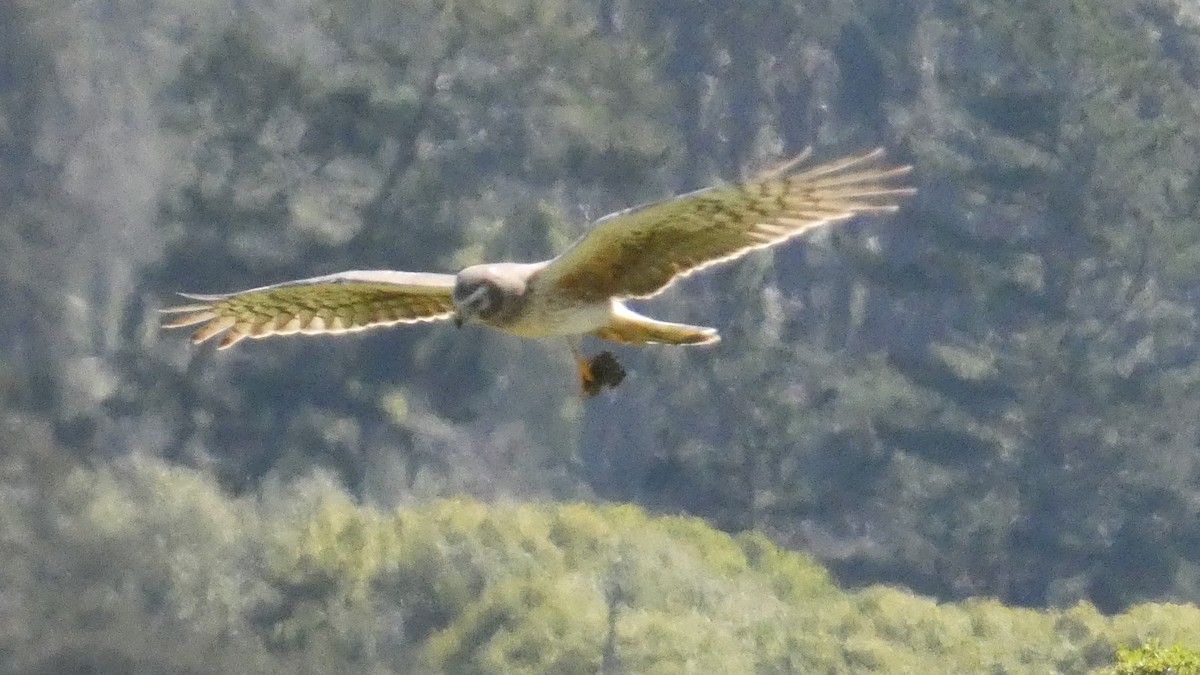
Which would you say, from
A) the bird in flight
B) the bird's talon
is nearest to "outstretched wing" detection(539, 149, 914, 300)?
the bird in flight

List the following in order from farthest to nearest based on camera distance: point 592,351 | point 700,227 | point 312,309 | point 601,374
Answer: point 592,351
point 312,309
point 601,374
point 700,227

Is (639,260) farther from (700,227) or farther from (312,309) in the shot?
(312,309)

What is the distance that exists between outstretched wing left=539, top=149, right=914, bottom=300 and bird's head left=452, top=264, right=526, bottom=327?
0.07 meters

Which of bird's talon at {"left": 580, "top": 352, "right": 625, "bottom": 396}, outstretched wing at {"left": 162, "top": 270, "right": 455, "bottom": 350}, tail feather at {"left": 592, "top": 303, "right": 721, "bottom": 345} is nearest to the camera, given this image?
tail feather at {"left": 592, "top": 303, "right": 721, "bottom": 345}

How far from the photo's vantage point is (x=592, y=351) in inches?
346

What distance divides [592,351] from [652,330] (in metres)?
5.22

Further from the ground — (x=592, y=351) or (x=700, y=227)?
(x=592, y=351)

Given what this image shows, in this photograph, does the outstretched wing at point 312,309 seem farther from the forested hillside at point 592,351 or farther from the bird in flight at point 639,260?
the forested hillside at point 592,351

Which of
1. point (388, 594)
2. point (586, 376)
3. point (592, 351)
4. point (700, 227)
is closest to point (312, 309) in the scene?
point (586, 376)

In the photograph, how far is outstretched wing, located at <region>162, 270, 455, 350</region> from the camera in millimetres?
3951

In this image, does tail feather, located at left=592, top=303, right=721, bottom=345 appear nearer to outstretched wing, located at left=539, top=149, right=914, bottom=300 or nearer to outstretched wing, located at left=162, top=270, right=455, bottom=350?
outstretched wing, located at left=539, top=149, right=914, bottom=300

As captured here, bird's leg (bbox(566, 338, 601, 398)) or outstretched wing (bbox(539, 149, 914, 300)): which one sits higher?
outstretched wing (bbox(539, 149, 914, 300))

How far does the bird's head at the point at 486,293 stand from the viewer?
3.40m

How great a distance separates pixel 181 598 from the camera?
891 centimetres
